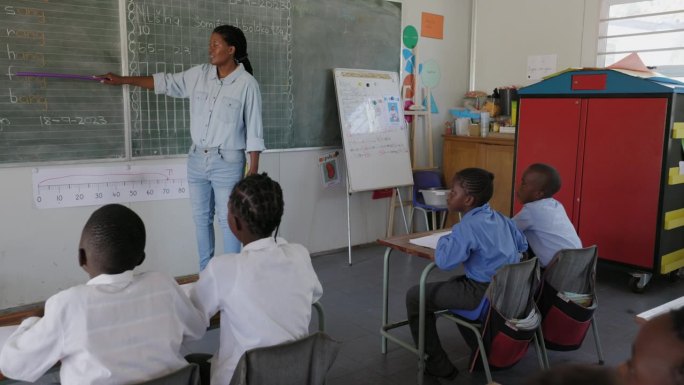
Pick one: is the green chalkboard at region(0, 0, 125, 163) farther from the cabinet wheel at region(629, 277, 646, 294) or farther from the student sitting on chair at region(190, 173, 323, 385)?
the cabinet wheel at region(629, 277, 646, 294)

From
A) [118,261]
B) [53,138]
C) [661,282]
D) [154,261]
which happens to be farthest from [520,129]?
[118,261]

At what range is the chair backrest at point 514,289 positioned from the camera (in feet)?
7.97

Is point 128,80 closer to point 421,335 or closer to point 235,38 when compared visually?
point 235,38

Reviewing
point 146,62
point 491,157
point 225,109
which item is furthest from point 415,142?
point 146,62

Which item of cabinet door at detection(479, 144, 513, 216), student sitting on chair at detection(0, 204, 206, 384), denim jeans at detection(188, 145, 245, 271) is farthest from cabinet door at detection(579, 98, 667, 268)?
student sitting on chair at detection(0, 204, 206, 384)

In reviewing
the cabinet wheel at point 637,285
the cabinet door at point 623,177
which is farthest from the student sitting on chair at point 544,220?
the cabinet wheel at point 637,285

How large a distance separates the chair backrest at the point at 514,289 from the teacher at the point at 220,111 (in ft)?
5.79

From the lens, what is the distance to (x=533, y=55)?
5.62 m

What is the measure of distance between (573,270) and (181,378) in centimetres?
195

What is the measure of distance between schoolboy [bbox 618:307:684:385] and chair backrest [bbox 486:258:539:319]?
149cm

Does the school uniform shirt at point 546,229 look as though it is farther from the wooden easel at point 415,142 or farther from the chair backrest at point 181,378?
the wooden easel at point 415,142

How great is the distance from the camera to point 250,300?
5.60ft

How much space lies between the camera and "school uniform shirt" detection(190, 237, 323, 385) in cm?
171

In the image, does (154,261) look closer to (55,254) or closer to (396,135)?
(55,254)
